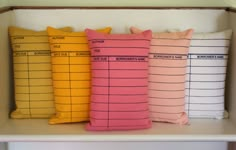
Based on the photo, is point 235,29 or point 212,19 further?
point 212,19

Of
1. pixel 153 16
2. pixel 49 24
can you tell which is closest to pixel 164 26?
pixel 153 16

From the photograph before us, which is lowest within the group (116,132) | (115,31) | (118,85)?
(116,132)

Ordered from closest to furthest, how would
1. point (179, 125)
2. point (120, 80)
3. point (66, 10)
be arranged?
point (120, 80)
point (179, 125)
point (66, 10)

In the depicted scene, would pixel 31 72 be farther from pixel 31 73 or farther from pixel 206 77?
pixel 206 77

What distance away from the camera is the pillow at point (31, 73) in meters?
1.69

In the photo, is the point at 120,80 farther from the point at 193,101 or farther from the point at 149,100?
the point at 193,101

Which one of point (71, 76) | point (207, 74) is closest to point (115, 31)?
point (71, 76)

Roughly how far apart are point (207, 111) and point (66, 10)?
32.3 inches

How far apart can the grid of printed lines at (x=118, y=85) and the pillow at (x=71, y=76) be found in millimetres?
102

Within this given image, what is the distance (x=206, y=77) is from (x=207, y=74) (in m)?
0.01

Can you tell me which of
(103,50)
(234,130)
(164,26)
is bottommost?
(234,130)

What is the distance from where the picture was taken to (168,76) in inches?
64.4

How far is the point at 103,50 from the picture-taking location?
153cm

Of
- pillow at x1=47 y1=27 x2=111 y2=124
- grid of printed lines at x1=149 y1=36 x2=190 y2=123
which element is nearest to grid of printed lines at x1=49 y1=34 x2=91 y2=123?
pillow at x1=47 y1=27 x2=111 y2=124
